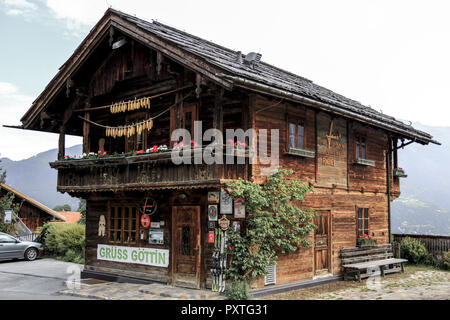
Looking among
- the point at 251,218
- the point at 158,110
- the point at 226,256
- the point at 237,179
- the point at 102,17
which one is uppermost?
the point at 102,17

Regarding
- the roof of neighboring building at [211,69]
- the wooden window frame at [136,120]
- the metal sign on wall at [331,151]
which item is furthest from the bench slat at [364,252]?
the wooden window frame at [136,120]

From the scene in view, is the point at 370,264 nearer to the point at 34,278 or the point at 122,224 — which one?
the point at 122,224

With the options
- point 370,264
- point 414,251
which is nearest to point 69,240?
point 370,264

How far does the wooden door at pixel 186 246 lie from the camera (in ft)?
47.8

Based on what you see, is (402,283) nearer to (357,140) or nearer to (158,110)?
(357,140)

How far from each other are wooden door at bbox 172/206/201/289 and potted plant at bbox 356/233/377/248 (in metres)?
7.11

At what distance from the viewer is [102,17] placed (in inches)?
641

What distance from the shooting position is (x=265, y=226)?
13.3 metres

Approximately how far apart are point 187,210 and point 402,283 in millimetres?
7817

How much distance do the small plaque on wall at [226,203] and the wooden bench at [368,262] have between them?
5820mm

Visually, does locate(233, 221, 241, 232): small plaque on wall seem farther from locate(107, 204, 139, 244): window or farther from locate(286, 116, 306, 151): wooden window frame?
locate(107, 204, 139, 244): window

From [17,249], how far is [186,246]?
13.0 metres

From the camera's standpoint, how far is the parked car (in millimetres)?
23730
